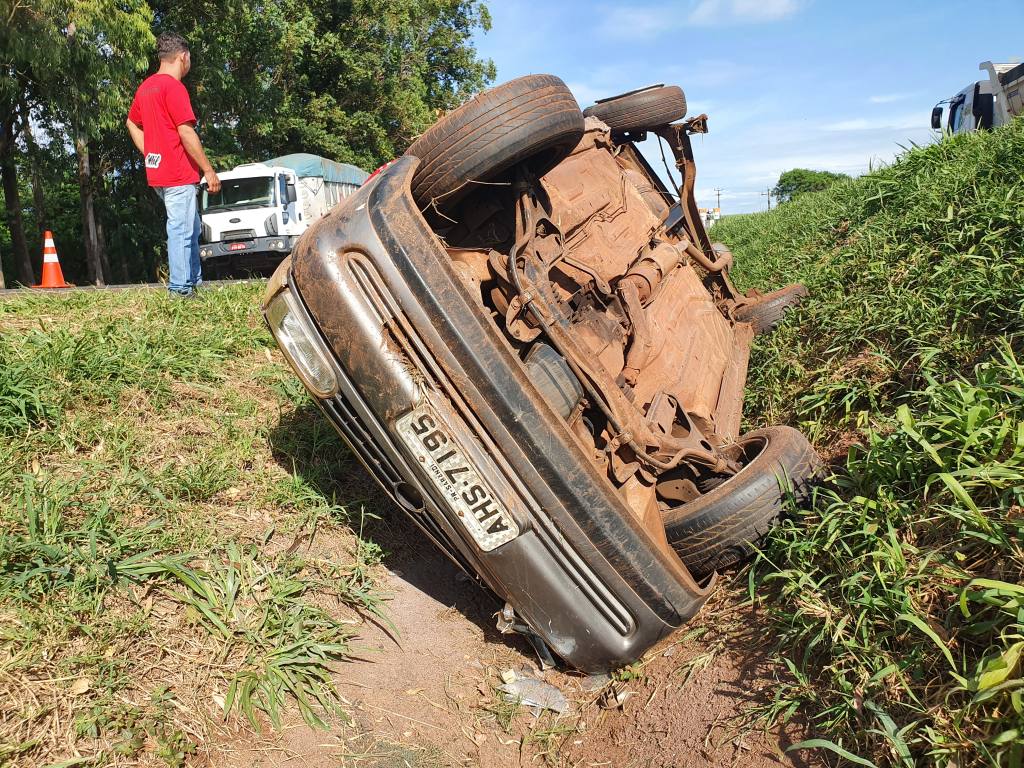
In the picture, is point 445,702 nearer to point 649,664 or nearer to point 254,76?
point 649,664

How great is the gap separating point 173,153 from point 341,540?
308 centimetres

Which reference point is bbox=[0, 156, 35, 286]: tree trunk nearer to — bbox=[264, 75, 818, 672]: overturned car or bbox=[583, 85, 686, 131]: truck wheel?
bbox=[583, 85, 686, 131]: truck wheel

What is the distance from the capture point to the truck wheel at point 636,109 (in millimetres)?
4648

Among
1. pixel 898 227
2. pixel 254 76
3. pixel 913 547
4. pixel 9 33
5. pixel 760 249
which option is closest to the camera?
pixel 913 547

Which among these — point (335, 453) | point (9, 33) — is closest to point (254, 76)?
point (9, 33)

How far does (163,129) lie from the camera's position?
4707mm

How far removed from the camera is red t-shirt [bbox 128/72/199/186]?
468cm

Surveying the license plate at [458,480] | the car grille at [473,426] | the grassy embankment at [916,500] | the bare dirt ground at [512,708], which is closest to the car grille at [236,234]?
the grassy embankment at [916,500]

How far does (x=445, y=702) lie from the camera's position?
96.3 inches

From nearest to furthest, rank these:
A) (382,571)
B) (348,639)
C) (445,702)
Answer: (445,702)
(348,639)
(382,571)

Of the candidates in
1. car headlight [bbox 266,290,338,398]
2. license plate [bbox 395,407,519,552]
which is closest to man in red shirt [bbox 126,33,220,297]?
car headlight [bbox 266,290,338,398]

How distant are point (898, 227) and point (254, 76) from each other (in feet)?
63.4

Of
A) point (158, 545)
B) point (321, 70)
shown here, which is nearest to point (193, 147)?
point (158, 545)

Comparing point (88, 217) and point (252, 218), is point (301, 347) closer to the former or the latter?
point (252, 218)
